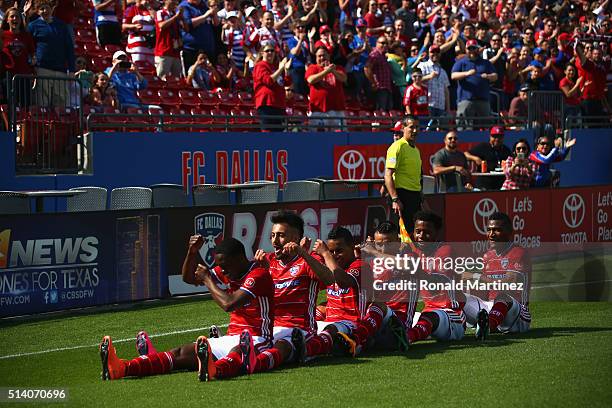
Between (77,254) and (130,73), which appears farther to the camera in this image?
(130,73)

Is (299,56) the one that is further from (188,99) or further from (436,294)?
(436,294)

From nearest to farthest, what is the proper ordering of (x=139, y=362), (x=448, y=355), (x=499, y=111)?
(x=139, y=362) < (x=448, y=355) < (x=499, y=111)

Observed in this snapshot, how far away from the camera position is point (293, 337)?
10250mm

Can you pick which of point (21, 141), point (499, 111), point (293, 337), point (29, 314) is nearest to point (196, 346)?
point (293, 337)

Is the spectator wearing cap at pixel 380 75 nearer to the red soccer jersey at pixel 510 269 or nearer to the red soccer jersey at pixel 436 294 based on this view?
the red soccer jersey at pixel 510 269

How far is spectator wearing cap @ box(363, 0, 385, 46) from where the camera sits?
26.9 metres

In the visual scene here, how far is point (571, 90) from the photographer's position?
28.1m

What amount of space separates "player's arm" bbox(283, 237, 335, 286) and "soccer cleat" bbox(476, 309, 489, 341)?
210 cm

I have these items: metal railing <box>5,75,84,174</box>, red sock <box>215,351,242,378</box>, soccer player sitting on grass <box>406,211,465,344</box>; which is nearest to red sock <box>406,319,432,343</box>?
soccer player sitting on grass <box>406,211,465,344</box>

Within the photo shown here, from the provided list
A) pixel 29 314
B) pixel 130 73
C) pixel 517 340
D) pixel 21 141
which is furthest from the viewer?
pixel 130 73

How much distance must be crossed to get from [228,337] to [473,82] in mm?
16270

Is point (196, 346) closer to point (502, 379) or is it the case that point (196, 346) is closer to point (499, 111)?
point (502, 379)

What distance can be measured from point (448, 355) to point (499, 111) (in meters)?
16.9

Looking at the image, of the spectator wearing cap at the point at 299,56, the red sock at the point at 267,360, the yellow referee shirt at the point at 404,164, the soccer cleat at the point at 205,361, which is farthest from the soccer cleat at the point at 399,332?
the spectator wearing cap at the point at 299,56
